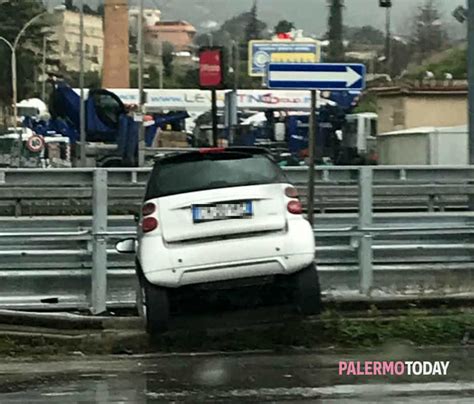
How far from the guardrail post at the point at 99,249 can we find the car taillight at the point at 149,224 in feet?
5.06

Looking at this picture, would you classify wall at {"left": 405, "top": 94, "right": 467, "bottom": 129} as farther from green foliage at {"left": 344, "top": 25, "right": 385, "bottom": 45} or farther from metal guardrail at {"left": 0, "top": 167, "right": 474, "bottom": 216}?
green foliage at {"left": 344, "top": 25, "right": 385, "bottom": 45}

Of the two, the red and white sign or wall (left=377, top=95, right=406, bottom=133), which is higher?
wall (left=377, top=95, right=406, bottom=133)

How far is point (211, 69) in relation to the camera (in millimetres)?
17656

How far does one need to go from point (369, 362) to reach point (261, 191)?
1.72 meters

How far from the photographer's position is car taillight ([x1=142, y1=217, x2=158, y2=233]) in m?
9.52

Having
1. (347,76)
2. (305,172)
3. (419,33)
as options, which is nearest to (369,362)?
(347,76)

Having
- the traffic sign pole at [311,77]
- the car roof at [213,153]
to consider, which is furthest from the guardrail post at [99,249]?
the traffic sign pole at [311,77]

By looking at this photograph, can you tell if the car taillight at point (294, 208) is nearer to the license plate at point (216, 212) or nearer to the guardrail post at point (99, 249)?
the license plate at point (216, 212)

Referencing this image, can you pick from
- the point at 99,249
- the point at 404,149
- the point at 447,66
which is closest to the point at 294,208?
the point at 99,249

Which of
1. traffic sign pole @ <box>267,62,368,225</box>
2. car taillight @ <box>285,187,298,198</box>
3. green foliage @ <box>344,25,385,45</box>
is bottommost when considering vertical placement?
car taillight @ <box>285,187,298,198</box>

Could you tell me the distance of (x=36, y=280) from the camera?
442 inches

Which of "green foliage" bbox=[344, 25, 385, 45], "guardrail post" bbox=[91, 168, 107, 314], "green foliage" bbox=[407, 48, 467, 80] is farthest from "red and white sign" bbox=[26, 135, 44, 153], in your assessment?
"green foliage" bbox=[344, 25, 385, 45]

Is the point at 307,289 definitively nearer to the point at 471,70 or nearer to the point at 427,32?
the point at 471,70

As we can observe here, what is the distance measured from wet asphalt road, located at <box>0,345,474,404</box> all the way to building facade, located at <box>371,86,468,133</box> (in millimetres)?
30333
